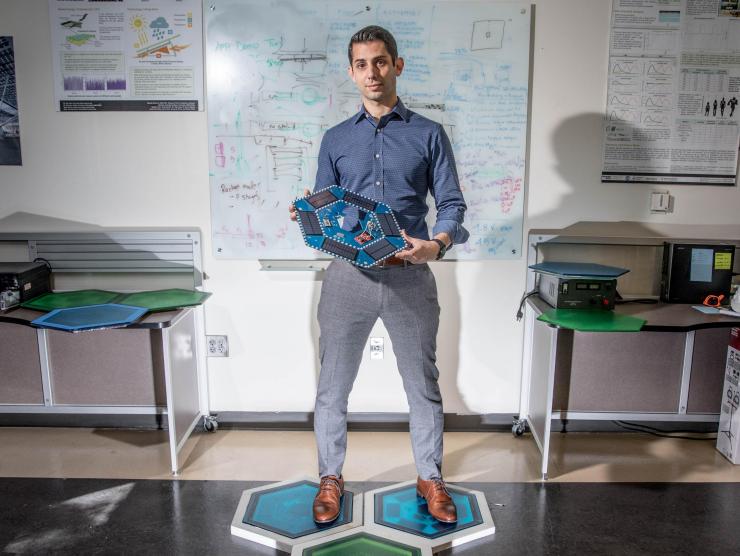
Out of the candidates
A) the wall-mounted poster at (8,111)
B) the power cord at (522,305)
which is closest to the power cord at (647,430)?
the power cord at (522,305)

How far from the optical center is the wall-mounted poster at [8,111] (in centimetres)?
263

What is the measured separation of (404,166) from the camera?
6.50ft

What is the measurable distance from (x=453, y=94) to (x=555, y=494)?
180cm

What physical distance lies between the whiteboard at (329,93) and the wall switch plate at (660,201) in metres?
0.62

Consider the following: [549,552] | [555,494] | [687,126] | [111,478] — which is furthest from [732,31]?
[111,478]

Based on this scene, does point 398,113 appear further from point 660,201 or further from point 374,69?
point 660,201

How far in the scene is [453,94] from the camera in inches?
103

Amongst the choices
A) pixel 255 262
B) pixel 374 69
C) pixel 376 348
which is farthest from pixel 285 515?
pixel 374 69

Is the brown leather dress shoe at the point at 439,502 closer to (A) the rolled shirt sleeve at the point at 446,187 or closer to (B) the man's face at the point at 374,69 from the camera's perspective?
(A) the rolled shirt sleeve at the point at 446,187

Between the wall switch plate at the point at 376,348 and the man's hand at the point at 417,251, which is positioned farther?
the wall switch plate at the point at 376,348

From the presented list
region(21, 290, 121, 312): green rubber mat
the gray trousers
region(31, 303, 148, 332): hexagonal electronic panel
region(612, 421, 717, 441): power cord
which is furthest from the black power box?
region(612, 421, 717, 441): power cord

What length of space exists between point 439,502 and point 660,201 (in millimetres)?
1749

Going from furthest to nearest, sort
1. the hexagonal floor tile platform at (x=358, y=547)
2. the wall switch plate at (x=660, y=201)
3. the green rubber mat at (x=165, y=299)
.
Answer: the wall switch plate at (x=660, y=201)
the green rubber mat at (x=165, y=299)
the hexagonal floor tile platform at (x=358, y=547)

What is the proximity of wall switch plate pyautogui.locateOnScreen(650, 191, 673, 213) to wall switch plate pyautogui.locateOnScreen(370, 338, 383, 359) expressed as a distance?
146 cm
